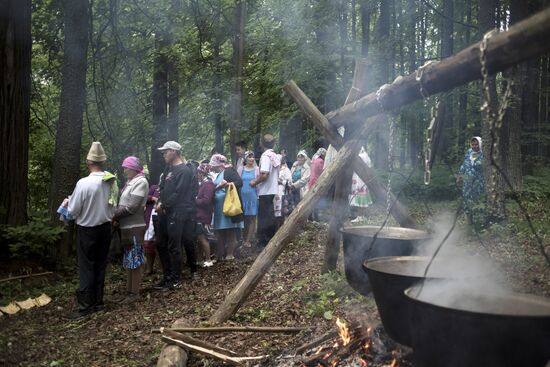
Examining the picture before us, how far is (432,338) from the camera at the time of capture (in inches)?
104

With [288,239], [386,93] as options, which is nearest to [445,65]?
[386,93]

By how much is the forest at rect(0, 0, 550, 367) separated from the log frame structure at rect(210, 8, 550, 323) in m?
0.01

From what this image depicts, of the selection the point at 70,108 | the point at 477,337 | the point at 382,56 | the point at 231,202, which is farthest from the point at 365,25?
the point at 477,337

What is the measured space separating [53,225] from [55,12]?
5382 millimetres

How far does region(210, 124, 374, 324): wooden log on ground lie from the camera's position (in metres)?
5.56

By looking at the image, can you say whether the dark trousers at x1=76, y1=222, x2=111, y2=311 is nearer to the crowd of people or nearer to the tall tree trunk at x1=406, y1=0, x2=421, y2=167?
the crowd of people

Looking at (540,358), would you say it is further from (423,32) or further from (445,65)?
(423,32)

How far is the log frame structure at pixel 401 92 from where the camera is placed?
2619mm

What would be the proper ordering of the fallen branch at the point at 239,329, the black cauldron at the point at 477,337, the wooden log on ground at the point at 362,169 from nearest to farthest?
1. the black cauldron at the point at 477,337
2. the fallen branch at the point at 239,329
3. the wooden log on ground at the point at 362,169

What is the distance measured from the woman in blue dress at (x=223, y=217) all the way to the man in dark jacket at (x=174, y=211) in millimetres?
1103

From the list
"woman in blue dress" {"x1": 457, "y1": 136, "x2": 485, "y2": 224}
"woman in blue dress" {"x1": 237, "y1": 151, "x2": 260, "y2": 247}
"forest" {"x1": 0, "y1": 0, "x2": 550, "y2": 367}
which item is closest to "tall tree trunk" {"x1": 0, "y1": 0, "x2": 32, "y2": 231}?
"forest" {"x1": 0, "y1": 0, "x2": 550, "y2": 367}

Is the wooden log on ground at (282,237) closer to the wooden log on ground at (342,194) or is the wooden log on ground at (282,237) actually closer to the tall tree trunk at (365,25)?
the wooden log on ground at (342,194)

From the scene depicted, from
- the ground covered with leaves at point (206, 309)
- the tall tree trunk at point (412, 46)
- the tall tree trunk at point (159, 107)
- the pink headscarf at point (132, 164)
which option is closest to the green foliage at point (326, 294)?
the ground covered with leaves at point (206, 309)

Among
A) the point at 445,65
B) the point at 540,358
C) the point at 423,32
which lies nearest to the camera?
the point at 540,358
